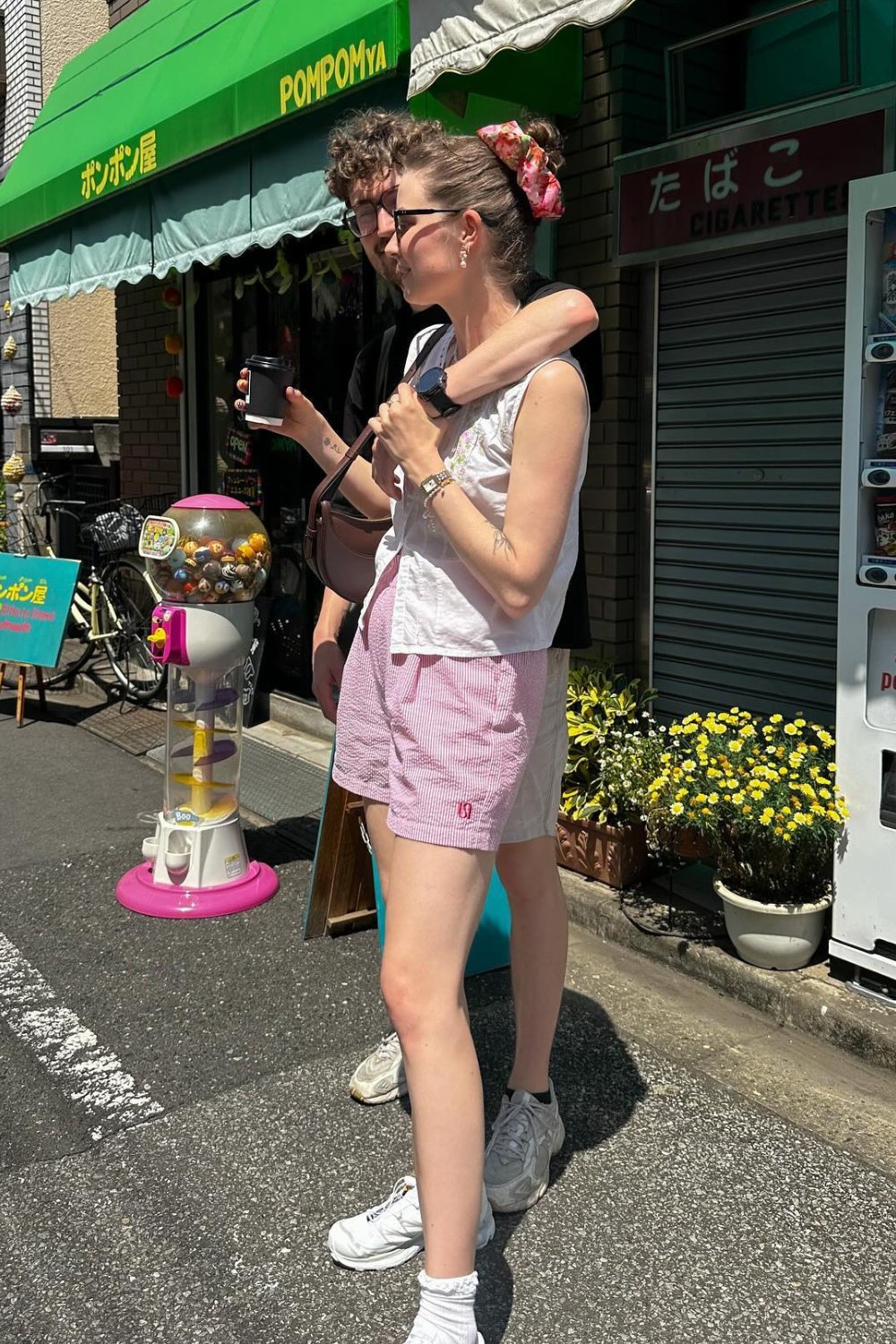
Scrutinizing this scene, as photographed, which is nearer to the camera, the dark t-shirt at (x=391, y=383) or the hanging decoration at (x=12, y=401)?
the dark t-shirt at (x=391, y=383)

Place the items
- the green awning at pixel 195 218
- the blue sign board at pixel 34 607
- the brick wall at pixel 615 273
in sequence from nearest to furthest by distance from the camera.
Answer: the brick wall at pixel 615 273, the green awning at pixel 195 218, the blue sign board at pixel 34 607

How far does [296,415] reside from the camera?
8.59 ft

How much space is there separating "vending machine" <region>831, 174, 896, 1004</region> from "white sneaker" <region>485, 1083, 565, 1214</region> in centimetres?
123

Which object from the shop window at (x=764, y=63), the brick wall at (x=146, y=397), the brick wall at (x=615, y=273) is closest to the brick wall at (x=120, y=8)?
the brick wall at (x=146, y=397)

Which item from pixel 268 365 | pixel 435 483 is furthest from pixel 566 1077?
pixel 268 365

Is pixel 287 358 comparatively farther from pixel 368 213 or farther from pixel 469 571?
pixel 469 571

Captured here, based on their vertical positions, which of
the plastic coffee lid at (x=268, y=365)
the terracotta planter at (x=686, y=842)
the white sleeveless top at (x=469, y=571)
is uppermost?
the plastic coffee lid at (x=268, y=365)

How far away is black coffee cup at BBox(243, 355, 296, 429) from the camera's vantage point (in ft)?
8.25

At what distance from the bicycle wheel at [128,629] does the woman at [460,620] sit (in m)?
5.97

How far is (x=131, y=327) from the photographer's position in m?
9.05

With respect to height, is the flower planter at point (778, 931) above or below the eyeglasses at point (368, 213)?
below

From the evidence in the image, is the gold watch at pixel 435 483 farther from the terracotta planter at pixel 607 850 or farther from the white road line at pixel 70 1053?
the terracotta planter at pixel 607 850

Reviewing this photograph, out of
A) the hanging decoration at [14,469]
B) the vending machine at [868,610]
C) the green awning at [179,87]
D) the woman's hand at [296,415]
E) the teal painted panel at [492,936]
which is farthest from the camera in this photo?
the hanging decoration at [14,469]

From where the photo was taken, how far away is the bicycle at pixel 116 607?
817 centimetres
